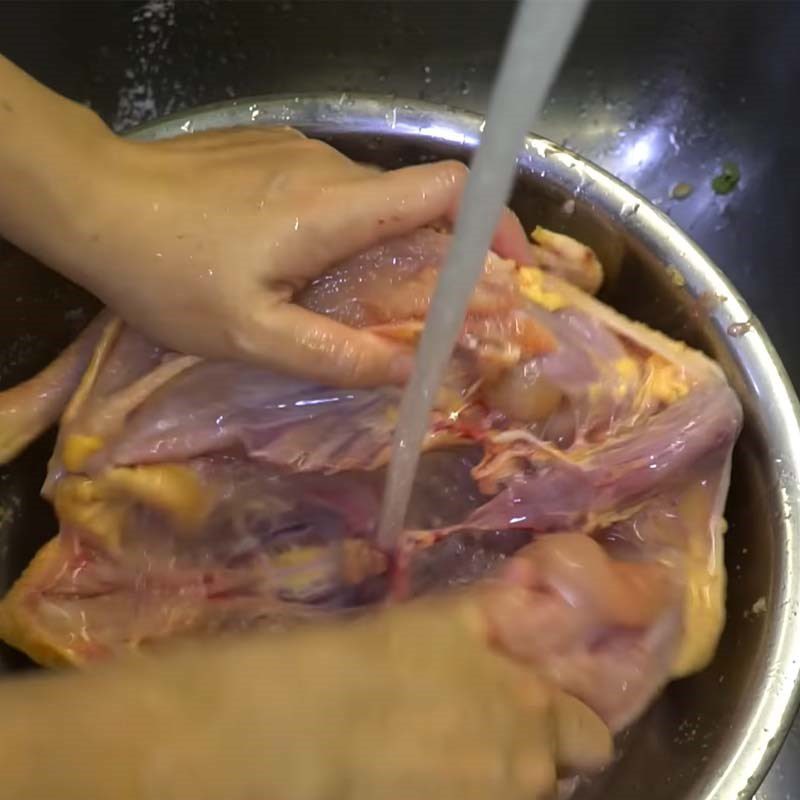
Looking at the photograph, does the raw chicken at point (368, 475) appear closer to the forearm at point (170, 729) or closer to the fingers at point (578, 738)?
the fingers at point (578, 738)

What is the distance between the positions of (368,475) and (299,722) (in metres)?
0.27

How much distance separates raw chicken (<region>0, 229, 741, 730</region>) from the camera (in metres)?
0.75

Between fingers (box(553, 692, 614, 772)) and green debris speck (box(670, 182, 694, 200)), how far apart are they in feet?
1.83

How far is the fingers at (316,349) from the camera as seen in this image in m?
0.69

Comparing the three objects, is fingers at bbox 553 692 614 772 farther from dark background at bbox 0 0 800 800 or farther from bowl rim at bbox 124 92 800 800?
dark background at bbox 0 0 800 800

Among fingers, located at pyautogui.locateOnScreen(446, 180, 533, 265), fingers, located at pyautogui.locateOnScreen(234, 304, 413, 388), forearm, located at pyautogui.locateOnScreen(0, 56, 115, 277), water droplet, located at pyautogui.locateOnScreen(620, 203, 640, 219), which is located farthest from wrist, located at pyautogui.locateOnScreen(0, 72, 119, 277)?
water droplet, located at pyautogui.locateOnScreen(620, 203, 640, 219)

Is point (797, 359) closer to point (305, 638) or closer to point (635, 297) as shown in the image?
point (635, 297)

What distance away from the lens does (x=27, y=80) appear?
2.45 ft

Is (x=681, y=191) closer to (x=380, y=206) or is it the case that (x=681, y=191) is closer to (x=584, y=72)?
(x=584, y=72)

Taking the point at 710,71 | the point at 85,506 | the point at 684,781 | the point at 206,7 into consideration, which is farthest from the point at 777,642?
the point at 206,7

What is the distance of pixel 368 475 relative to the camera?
785 mm

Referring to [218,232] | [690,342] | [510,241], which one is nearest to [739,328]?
[690,342]

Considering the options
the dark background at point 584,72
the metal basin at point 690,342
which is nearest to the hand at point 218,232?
the metal basin at point 690,342

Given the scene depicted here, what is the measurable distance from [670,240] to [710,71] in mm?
284
